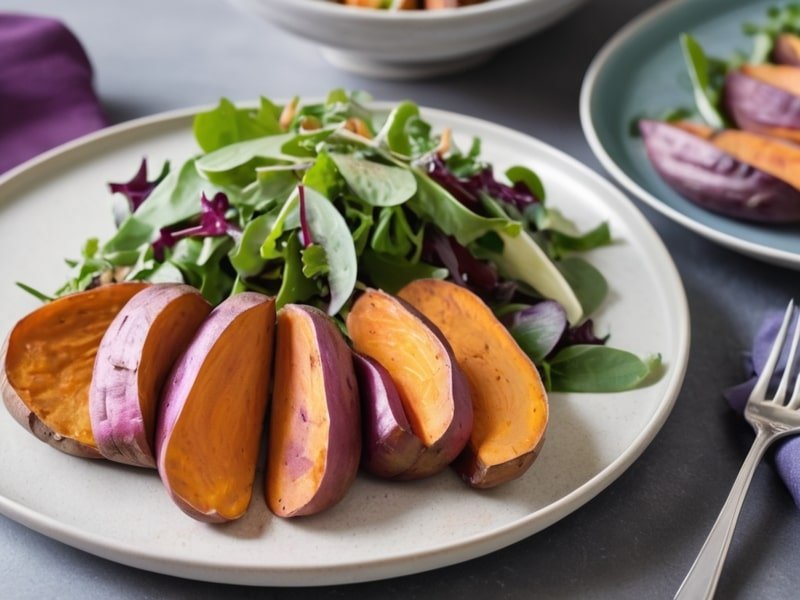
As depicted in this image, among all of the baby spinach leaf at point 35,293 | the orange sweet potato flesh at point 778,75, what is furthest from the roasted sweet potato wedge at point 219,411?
the orange sweet potato flesh at point 778,75

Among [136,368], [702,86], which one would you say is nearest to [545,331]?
[136,368]

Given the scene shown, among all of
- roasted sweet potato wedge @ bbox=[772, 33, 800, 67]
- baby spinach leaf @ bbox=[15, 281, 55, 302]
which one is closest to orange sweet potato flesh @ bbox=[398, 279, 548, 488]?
baby spinach leaf @ bbox=[15, 281, 55, 302]

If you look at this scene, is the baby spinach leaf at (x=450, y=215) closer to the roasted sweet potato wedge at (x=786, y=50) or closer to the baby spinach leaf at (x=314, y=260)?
the baby spinach leaf at (x=314, y=260)

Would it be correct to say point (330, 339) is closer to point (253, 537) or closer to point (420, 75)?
point (253, 537)

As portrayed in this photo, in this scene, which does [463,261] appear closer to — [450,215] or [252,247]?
[450,215]

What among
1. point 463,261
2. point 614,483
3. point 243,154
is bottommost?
point 614,483

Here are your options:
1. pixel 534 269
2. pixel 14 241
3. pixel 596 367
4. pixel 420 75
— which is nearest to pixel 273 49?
pixel 420 75
